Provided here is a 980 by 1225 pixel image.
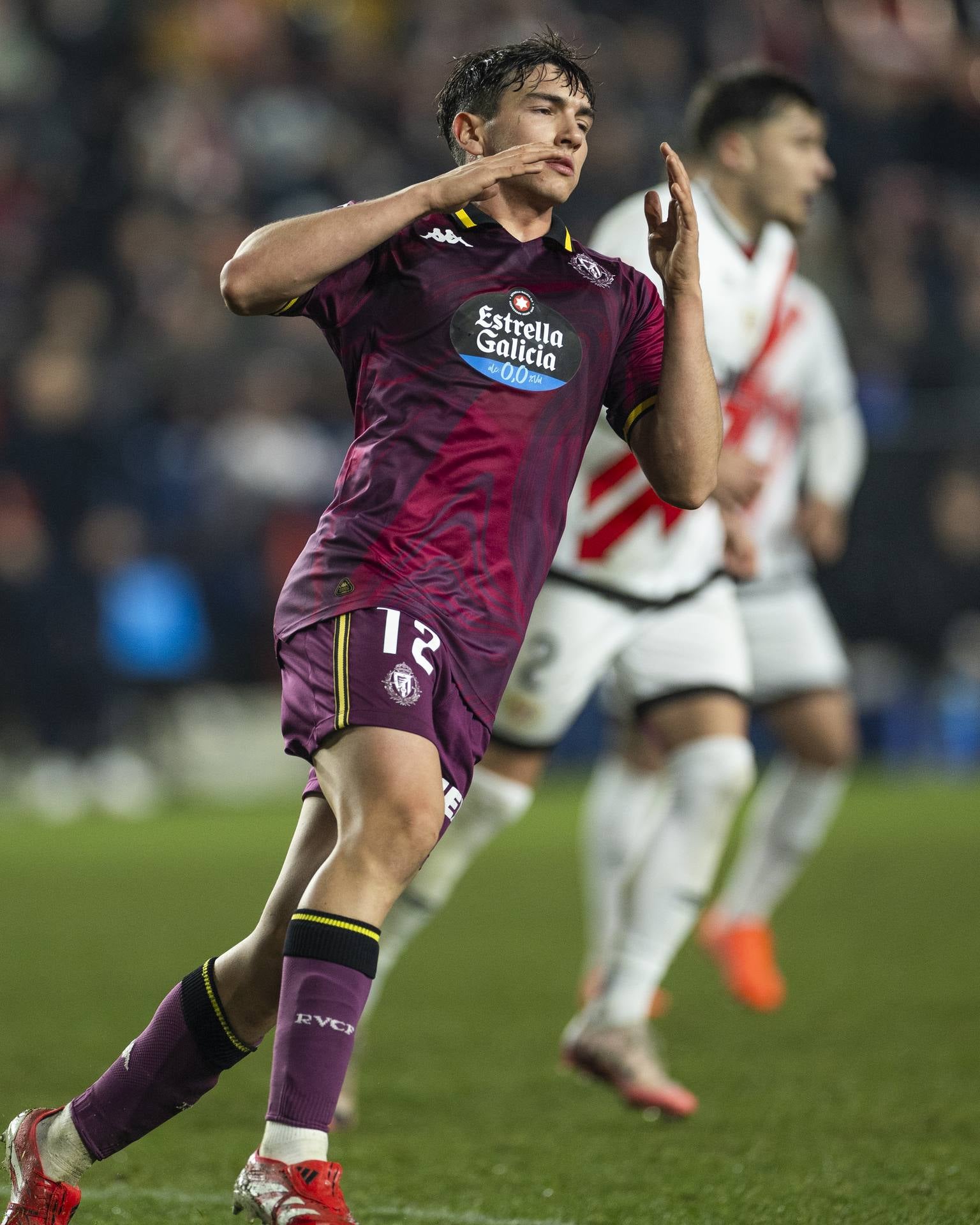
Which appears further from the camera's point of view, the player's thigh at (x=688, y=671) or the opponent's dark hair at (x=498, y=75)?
the player's thigh at (x=688, y=671)

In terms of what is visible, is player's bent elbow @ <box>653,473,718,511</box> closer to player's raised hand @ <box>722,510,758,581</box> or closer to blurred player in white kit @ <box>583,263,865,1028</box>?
player's raised hand @ <box>722,510,758,581</box>

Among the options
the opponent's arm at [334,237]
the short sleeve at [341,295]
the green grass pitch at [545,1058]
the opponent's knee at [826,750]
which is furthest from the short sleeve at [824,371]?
the opponent's arm at [334,237]

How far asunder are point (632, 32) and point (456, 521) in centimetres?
1495

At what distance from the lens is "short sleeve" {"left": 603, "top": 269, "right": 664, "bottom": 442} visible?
11.2 ft

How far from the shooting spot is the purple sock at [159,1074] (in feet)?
10.4

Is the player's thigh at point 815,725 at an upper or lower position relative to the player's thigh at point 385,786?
lower

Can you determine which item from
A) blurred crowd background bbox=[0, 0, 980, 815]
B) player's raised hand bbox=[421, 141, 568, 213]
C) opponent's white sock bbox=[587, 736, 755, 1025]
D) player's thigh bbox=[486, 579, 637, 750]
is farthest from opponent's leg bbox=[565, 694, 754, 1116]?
blurred crowd background bbox=[0, 0, 980, 815]

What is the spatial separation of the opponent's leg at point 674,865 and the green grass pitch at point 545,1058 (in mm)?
195

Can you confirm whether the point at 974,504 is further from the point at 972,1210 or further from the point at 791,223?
the point at 972,1210

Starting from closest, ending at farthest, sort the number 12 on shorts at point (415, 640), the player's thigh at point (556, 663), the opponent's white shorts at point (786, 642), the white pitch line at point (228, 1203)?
1. the number 12 on shorts at point (415, 640)
2. the white pitch line at point (228, 1203)
3. the player's thigh at point (556, 663)
4. the opponent's white shorts at point (786, 642)

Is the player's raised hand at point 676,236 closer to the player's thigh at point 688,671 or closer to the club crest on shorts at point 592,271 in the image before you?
the club crest on shorts at point 592,271

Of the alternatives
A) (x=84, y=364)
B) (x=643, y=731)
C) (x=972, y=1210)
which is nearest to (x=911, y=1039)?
(x=643, y=731)

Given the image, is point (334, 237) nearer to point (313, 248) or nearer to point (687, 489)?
point (313, 248)

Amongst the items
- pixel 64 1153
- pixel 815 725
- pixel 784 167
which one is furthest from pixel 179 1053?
pixel 815 725
